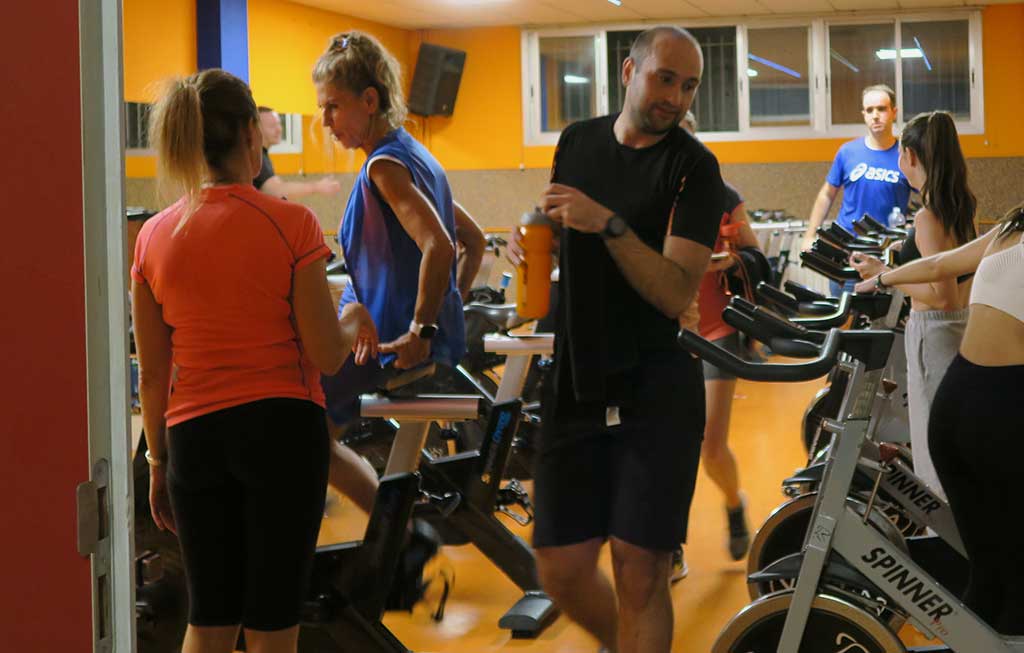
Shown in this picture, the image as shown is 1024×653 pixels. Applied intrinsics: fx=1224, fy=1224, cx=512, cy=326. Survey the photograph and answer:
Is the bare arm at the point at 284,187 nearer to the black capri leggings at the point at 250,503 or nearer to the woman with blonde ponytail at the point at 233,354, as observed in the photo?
the woman with blonde ponytail at the point at 233,354

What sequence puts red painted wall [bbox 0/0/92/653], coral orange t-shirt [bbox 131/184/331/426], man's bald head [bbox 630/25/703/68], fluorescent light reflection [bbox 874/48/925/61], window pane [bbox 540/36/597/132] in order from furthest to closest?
window pane [bbox 540/36/597/132], fluorescent light reflection [bbox 874/48/925/61], man's bald head [bbox 630/25/703/68], coral orange t-shirt [bbox 131/184/331/426], red painted wall [bbox 0/0/92/653]

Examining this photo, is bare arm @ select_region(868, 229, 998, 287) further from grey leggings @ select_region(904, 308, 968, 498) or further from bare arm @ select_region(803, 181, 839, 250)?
bare arm @ select_region(803, 181, 839, 250)

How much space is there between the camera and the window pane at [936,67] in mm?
12336

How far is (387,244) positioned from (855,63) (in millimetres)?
10619

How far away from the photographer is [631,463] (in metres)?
2.33

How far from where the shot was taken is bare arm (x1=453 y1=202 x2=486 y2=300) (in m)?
3.63

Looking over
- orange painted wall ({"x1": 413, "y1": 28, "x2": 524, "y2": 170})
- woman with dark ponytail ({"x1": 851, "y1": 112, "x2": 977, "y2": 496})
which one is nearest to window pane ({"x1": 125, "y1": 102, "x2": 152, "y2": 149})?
orange painted wall ({"x1": 413, "y1": 28, "x2": 524, "y2": 170})

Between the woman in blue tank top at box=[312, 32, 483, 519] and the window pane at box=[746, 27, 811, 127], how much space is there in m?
10.3

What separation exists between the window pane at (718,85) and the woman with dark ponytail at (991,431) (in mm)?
10446

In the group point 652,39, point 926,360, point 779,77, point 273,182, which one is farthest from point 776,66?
point 652,39

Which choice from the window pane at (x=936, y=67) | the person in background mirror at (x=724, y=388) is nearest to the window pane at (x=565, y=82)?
the window pane at (x=936, y=67)

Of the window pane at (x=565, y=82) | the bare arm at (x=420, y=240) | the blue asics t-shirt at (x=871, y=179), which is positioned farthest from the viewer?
the window pane at (x=565, y=82)

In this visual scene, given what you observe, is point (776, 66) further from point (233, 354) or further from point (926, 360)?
point (233, 354)

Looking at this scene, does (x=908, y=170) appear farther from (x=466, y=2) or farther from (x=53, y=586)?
(x=466, y=2)
